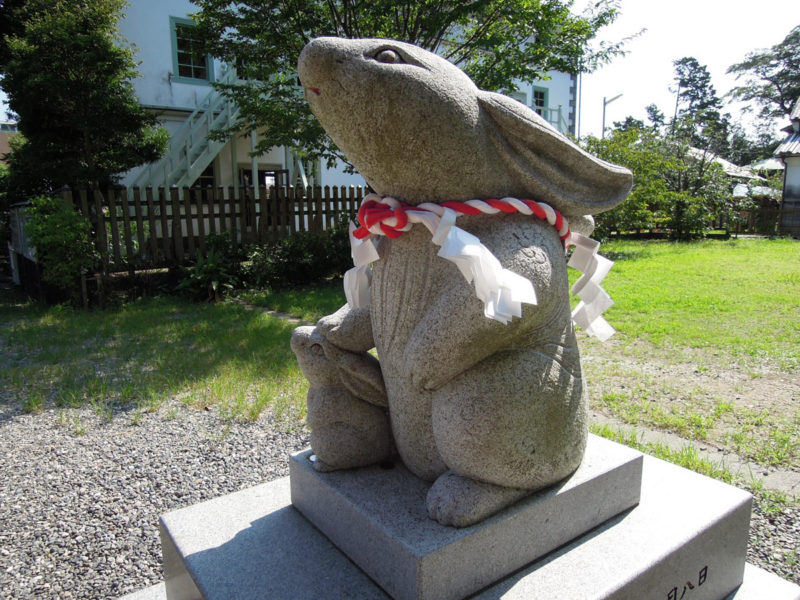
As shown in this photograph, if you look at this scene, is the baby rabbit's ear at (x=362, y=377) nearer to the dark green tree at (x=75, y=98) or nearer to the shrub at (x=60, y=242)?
the shrub at (x=60, y=242)

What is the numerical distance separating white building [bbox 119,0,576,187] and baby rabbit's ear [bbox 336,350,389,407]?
10473 mm

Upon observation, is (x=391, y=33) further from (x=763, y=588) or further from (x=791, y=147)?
(x=791, y=147)

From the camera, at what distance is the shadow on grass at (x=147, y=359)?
4.36 metres

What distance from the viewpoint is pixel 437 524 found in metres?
1.64

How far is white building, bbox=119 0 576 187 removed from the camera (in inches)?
458

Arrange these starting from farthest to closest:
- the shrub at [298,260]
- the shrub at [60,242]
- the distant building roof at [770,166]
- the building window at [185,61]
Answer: the distant building roof at [770,166] → the building window at [185,61] → the shrub at [298,260] → the shrub at [60,242]

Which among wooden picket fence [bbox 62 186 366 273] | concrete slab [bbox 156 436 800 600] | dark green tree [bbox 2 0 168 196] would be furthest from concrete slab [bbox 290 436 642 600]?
dark green tree [bbox 2 0 168 196]

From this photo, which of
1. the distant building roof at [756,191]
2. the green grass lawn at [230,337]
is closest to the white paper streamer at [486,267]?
the green grass lawn at [230,337]

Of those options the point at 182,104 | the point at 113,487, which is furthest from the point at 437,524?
the point at 182,104

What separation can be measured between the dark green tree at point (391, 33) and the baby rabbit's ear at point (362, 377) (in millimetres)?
6653

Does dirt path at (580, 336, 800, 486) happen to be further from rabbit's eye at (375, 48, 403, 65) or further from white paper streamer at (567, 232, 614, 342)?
rabbit's eye at (375, 48, 403, 65)

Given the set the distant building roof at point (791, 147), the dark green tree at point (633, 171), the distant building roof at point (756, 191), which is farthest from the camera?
the distant building roof at point (756, 191)

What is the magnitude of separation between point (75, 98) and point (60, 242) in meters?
2.86

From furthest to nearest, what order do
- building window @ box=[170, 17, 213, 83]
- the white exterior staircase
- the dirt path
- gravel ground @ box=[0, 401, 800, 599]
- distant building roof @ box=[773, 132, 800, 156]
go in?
distant building roof @ box=[773, 132, 800, 156]
building window @ box=[170, 17, 213, 83]
the white exterior staircase
the dirt path
gravel ground @ box=[0, 401, 800, 599]
